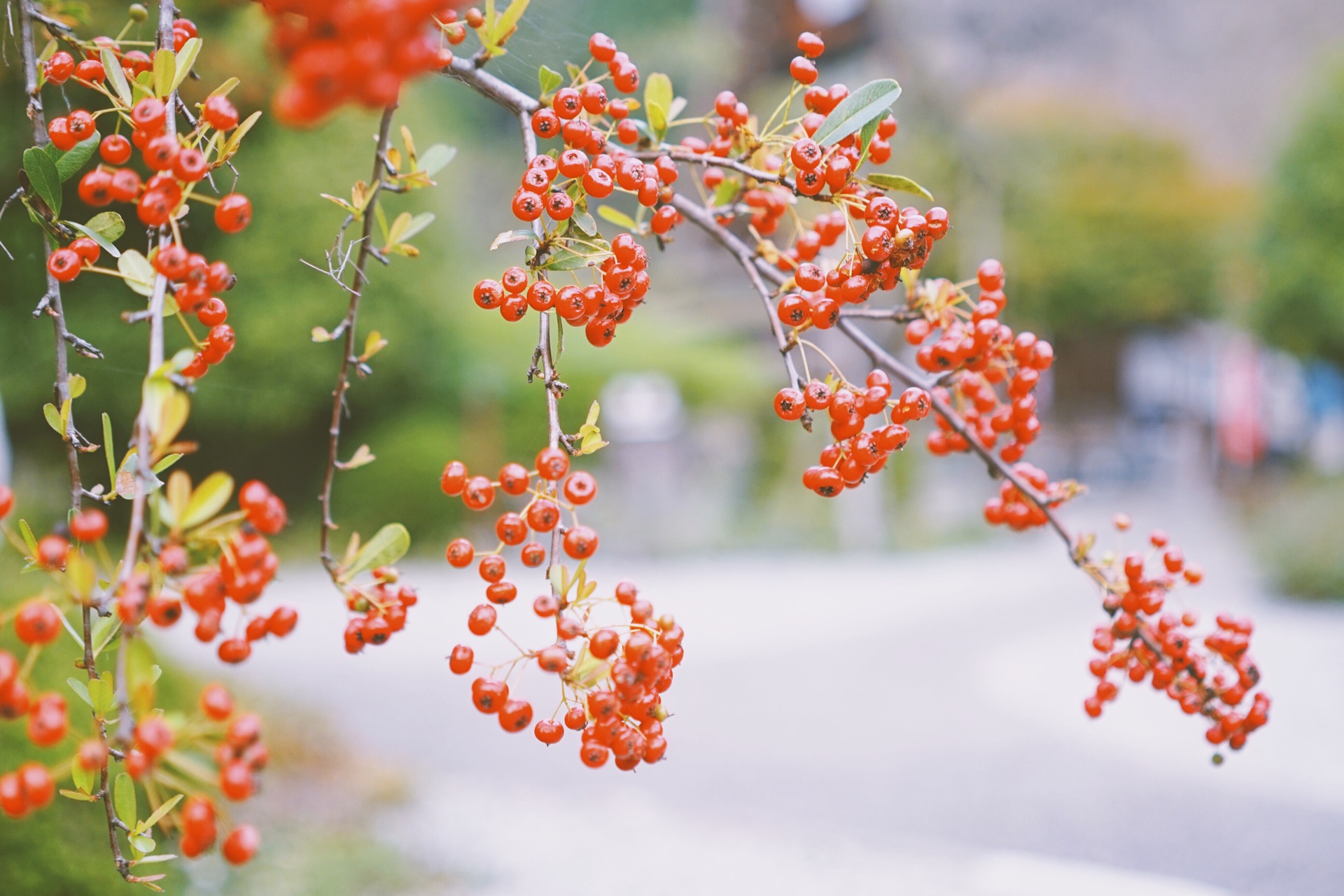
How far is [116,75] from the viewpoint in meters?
0.81

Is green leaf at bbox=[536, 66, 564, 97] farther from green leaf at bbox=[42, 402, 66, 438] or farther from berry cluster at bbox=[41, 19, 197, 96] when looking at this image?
green leaf at bbox=[42, 402, 66, 438]

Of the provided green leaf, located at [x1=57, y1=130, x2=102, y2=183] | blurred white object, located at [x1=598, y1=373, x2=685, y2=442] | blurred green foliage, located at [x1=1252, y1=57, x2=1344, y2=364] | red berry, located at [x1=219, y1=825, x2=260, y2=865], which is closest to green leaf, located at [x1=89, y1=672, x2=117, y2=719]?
red berry, located at [x1=219, y1=825, x2=260, y2=865]

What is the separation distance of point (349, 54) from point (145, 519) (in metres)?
0.43

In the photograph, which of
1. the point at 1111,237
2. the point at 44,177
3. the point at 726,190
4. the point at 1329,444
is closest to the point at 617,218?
the point at 726,190

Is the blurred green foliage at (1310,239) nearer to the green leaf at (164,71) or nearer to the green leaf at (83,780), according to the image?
the green leaf at (164,71)

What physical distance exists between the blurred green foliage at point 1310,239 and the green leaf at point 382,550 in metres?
9.79

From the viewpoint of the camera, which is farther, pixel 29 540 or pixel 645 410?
pixel 645 410

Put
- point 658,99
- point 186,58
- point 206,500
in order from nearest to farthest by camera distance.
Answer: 1. point 206,500
2. point 186,58
3. point 658,99

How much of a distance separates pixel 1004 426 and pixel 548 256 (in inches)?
26.5

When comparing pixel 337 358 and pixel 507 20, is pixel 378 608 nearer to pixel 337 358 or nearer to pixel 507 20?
pixel 507 20

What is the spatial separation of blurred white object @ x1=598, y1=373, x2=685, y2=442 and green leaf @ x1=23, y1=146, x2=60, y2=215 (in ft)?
30.8

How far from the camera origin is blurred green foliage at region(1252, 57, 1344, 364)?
847 centimetres

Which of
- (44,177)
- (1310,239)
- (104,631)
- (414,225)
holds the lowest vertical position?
(104,631)

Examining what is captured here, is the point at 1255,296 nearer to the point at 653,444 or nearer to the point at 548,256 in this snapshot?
the point at 653,444
